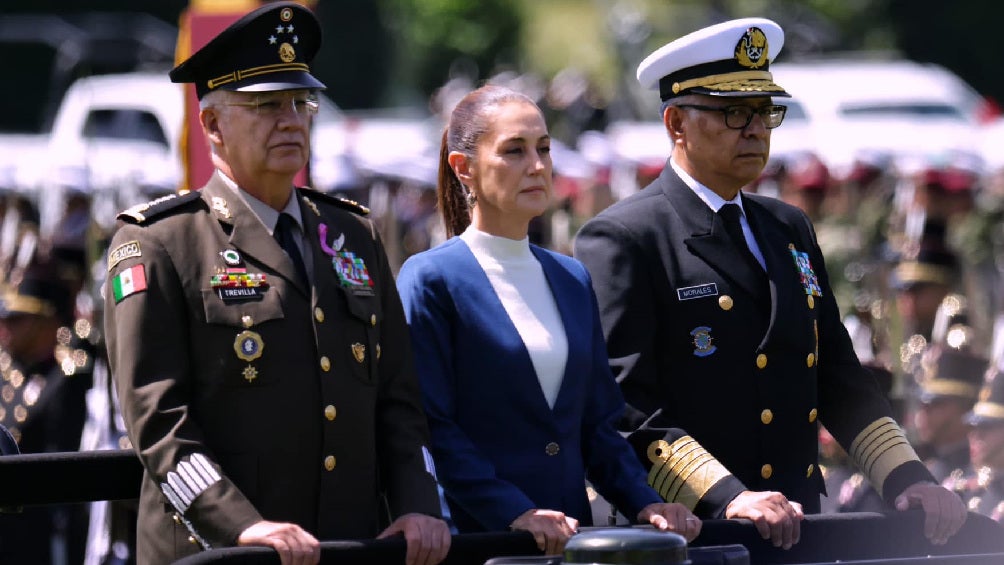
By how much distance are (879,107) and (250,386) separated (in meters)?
19.0

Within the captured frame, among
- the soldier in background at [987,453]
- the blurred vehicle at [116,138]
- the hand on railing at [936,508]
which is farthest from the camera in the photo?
the blurred vehicle at [116,138]

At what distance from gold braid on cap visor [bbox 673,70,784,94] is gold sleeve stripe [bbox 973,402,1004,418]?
10.0 feet

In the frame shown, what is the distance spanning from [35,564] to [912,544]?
18.6ft

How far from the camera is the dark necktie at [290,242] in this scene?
14.8ft

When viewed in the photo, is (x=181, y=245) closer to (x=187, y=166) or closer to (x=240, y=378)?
(x=240, y=378)

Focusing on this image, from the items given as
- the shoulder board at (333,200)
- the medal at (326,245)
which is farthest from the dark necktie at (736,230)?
the medal at (326,245)

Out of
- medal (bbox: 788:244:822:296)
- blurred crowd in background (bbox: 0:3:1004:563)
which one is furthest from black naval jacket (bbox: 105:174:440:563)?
blurred crowd in background (bbox: 0:3:1004:563)

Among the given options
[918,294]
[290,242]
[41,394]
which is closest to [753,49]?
[290,242]

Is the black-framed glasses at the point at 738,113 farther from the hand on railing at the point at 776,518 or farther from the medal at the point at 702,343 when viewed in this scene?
the hand on railing at the point at 776,518

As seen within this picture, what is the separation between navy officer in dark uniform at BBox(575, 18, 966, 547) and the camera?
4.96 metres

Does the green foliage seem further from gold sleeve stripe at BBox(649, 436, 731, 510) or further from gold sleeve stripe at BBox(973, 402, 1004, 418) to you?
gold sleeve stripe at BBox(649, 436, 731, 510)

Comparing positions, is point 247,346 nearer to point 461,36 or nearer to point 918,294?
point 918,294

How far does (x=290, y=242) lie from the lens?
4.55m

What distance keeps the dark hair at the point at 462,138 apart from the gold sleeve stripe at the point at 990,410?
3375 millimetres
